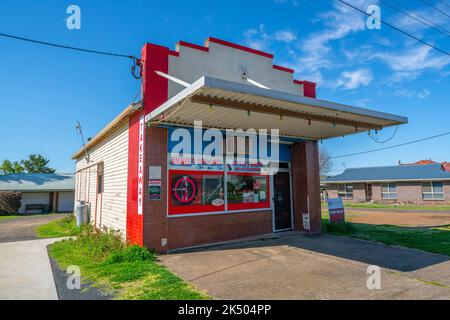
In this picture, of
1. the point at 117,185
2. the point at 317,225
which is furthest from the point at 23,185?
the point at 317,225

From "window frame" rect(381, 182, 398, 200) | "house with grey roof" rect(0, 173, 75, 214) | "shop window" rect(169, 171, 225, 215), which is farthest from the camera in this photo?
"window frame" rect(381, 182, 398, 200)

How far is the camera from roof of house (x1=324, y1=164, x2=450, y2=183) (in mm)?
30422

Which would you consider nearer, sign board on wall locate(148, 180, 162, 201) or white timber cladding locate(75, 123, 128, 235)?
sign board on wall locate(148, 180, 162, 201)

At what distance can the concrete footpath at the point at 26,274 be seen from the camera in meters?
4.99

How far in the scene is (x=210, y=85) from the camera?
15.9 ft

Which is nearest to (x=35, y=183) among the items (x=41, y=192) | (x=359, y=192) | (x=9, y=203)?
(x=41, y=192)

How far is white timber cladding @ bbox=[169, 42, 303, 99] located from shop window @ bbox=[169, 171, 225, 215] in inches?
94.5

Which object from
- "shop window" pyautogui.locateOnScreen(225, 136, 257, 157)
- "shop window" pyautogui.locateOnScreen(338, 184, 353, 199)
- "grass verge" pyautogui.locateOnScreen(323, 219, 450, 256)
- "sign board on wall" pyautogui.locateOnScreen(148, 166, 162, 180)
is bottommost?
"grass verge" pyautogui.locateOnScreen(323, 219, 450, 256)

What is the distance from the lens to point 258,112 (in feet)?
22.6

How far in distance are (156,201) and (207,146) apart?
2273mm

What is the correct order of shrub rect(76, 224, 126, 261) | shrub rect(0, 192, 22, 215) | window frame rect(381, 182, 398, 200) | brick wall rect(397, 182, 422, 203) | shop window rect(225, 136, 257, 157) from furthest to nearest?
window frame rect(381, 182, 398, 200) < brick wall rect(397, 182, 422, 203) < shrub rect(0, 192, 22, 215) < shop window rect(225, 136, 257, 157) < shrub rect(76, 224, 126, 261)

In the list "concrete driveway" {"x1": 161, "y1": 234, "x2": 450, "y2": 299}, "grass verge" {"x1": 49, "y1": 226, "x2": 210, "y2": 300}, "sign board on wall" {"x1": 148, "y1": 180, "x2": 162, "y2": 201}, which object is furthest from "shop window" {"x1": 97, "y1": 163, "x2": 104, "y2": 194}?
"concrete driveway" {"x1": 161, "y1": 234, "x2": 450, "y2": 299}

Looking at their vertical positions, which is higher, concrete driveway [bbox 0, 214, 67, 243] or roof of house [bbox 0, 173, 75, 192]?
roof of house [bbox 0, 173, 75, 192]

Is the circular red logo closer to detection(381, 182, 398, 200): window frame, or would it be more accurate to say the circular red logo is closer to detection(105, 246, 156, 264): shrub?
detection(105, 246, 156, 264): shrub
